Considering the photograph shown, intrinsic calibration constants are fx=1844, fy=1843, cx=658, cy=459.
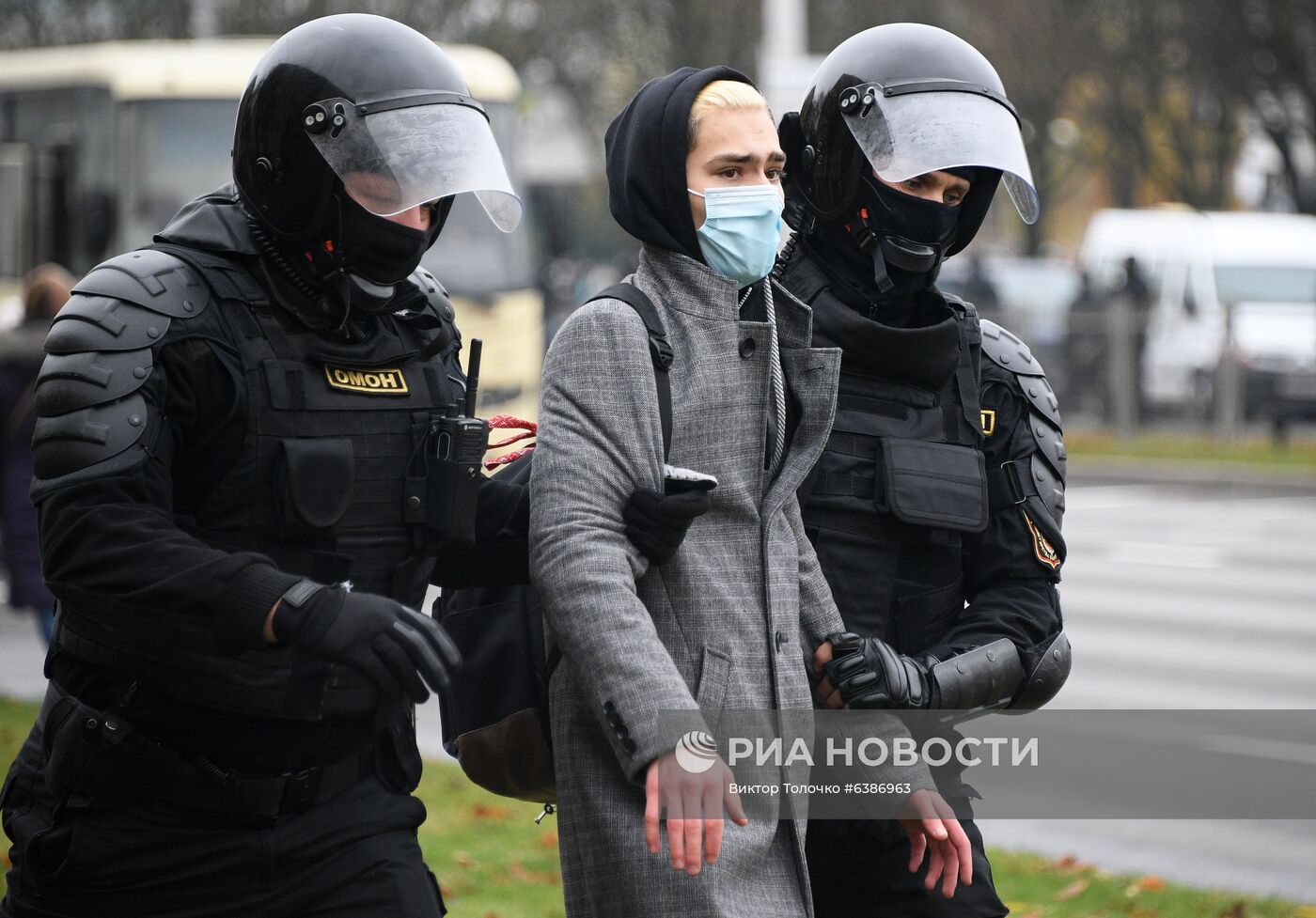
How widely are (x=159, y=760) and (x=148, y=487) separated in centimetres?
40

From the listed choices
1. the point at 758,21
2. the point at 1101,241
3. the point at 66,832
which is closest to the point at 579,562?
the point at 66,832

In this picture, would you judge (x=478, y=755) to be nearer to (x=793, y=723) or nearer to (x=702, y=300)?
(x=793, y=723)

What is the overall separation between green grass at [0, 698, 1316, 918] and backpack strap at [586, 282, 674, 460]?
2.69m

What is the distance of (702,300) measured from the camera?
286cm

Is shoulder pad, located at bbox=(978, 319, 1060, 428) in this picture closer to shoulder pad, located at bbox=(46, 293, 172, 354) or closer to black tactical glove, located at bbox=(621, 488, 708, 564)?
black tactical glove, located at bbox=(621, 488, 708, 564)

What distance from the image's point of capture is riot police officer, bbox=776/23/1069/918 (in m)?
2.94

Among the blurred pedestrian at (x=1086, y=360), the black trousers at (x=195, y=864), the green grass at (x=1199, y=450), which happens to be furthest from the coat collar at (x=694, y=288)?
the blurred pedestrian at (x=1086, y=360)

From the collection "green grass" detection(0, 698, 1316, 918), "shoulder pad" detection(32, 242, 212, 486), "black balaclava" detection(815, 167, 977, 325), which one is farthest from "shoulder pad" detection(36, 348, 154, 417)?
"green grass" detection(0, 698, 1316, 918)

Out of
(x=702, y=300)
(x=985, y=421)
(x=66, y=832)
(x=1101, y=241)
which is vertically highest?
(x=702, y=300)

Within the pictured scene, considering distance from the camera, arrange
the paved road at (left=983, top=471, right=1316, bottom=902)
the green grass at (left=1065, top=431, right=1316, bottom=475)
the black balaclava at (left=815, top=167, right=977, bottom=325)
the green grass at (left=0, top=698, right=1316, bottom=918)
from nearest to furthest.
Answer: the black balaclava at (left=815, top=167, right=977, bottom=325)
the green grass at (left=0, top=698, right=1316, bottom=918)
the paved road at (left=983, top=471, right=1316, bottom=902)
the green grass at (left=1065, top=431, right=1316, bottom=475)

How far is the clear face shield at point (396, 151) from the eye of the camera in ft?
9.26

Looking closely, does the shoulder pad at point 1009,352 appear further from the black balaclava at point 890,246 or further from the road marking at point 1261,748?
the road marking at point 1261,748

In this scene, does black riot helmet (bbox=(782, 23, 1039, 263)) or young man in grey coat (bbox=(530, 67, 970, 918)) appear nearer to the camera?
young man in grey coat (bbox=(530, 67, 970, 918))

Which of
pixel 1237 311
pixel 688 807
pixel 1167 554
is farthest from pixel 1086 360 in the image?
pixel 688 807
